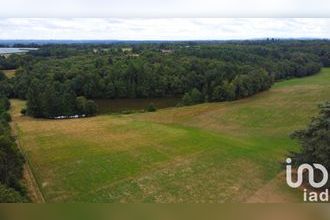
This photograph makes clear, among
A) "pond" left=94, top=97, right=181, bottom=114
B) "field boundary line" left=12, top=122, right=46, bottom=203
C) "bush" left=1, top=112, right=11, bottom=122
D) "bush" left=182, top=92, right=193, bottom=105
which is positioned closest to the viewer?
"field boundary line" left=12, top=122, right=46, bottom=203

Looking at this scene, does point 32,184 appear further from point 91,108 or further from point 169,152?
point 91,108

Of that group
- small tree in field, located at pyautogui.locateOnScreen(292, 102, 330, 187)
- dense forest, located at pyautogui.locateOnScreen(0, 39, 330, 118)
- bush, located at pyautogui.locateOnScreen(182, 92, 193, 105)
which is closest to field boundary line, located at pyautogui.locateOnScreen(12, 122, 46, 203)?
dense forest, located at pyautogui.locateOnScreen(0, 39, 330, 118)

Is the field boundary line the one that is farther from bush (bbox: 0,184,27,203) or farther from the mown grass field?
bush (bbox: 0,184,27,203)

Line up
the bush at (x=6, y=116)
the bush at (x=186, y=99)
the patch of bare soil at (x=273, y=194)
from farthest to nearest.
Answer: the bush at (x=186, y=99)
the bush at (x=6, y=116)
the patch of bare soil at (x=273, y=194)

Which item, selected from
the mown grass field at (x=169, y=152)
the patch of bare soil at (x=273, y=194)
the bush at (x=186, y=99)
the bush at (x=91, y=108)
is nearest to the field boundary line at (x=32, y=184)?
the mown grass field at (x=169, y=152)

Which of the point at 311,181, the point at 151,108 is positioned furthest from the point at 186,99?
the point at 311,181

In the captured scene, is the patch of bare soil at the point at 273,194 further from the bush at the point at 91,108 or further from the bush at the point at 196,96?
the bush at the point at 196,96
